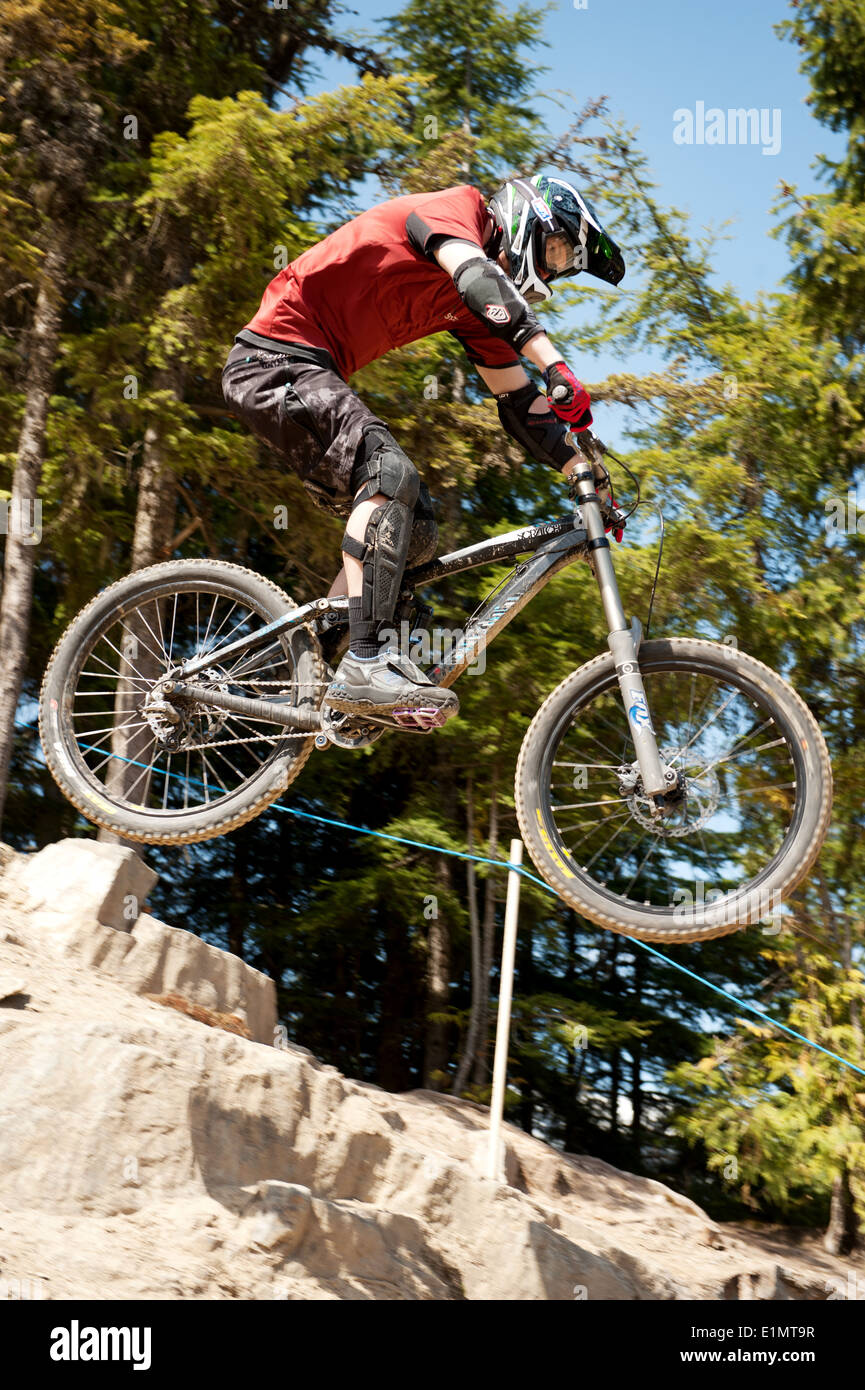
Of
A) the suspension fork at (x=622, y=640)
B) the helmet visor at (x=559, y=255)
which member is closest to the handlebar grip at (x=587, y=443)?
the suspension fork at (x=622, y=640)

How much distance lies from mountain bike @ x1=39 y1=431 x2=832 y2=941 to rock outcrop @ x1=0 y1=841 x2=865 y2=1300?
234 cm

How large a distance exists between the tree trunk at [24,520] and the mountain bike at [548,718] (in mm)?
5889

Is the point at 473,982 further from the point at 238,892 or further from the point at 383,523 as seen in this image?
the point at 383,523

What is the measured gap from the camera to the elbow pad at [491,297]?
3.59 m

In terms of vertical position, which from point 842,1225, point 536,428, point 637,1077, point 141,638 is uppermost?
point 536,428

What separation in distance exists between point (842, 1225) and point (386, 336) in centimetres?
1255

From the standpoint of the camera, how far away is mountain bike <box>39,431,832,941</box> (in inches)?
145

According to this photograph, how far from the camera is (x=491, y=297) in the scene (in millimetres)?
3592

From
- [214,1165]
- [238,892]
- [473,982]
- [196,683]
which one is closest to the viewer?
[196,683]

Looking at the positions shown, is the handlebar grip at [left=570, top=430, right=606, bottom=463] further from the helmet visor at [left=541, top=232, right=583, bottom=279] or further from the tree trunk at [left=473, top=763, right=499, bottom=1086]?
the tree trunk at [left=473, top=763, right=499, bottom=1086]

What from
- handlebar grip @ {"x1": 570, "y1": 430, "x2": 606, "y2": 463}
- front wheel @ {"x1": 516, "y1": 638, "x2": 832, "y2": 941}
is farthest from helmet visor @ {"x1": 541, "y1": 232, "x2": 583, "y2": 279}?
front wheel @ {"x1": 516, "y1": 638, "x2": 832, "y2": 941}
